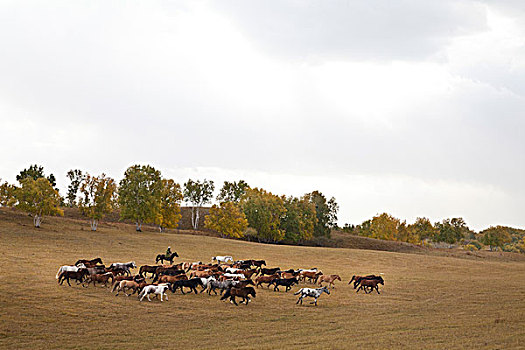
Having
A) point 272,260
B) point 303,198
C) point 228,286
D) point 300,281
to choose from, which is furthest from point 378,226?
point 228,286

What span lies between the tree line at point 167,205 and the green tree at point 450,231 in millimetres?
28359

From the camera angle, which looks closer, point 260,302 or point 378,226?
point 260,302

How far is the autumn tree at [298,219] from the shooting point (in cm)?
9819

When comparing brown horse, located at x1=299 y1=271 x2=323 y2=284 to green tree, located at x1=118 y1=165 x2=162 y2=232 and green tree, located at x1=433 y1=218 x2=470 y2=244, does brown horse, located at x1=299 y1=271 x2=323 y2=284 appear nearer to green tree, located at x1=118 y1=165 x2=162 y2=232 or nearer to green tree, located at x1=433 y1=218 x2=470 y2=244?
green tree, located at x1=118 y1=165 x2=162 y2=232

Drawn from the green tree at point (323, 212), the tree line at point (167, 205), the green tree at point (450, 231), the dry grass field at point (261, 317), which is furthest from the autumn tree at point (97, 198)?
the green tree at point (450, 231)

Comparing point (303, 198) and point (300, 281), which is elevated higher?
point (303, 198)

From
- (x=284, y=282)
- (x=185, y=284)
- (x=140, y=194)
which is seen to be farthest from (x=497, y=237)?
(x=185, y=284)

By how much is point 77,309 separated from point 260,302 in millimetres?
9436

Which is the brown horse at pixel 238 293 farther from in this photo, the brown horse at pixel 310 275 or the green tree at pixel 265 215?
the green tree at pixel 265 215

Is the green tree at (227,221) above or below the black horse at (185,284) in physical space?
above

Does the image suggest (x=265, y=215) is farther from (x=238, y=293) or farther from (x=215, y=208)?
(x=238, y=293)

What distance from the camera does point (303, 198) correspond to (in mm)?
108312

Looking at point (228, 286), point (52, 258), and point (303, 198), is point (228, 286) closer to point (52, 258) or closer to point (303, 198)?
point (52, 258)

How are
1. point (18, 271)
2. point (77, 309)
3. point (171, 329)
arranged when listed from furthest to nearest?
point (18, 271) → point (77, 309) → point (171, 329)
